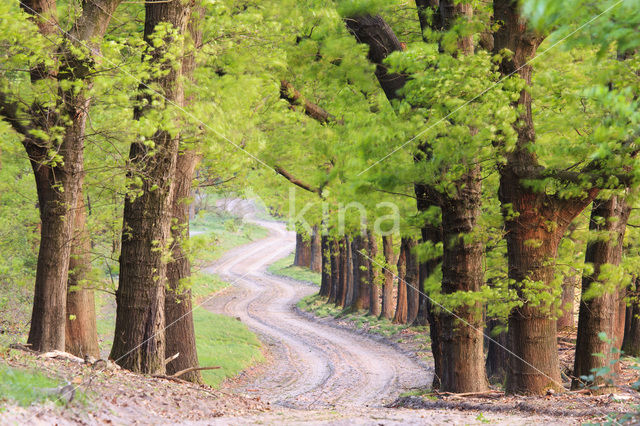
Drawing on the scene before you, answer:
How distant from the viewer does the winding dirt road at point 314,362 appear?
1490 centimetres

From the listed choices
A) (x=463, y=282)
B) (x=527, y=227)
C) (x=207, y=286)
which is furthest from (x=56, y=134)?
(x=207, y=286)

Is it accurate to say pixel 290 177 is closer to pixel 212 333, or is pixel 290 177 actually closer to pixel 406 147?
pixel 406 147

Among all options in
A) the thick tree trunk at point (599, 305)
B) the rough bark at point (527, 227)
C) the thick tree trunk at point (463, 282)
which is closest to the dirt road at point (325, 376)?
the thick tree trunk at point (463, 282)

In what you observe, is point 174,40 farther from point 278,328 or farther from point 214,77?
point 278,328

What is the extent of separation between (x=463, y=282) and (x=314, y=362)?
10965 millimetres

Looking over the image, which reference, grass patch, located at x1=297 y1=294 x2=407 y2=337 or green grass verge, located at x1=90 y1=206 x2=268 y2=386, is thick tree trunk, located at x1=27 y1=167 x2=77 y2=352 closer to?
green grass verge, located at x1=90 y1=206 x2=268 y2=386

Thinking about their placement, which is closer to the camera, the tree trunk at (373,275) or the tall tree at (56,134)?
the tall tree at (56,134)

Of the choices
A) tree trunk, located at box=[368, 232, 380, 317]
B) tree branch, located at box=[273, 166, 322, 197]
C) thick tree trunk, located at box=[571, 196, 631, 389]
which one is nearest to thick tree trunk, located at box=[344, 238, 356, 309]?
tree trunk, located at box=[368, 232, 380, 317]

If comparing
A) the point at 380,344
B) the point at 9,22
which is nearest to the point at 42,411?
the point at 9,22

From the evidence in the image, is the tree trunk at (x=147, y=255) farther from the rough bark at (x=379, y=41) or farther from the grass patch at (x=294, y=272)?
the grass patch at (x=294, y=272)

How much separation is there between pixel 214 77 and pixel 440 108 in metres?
5.79

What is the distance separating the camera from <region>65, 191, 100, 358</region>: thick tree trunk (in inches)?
456

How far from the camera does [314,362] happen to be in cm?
1961

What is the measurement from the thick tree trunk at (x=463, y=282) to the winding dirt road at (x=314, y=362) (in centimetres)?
277
